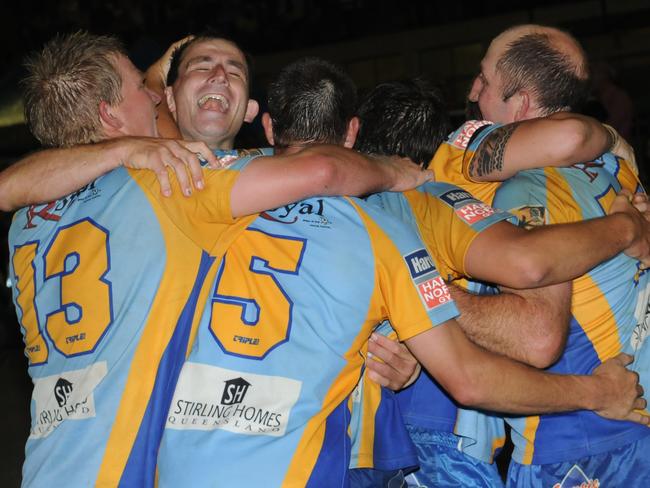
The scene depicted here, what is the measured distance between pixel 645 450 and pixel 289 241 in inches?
57.6

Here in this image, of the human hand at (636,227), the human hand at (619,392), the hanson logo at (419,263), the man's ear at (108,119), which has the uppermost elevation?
the man's ear at (108,119)

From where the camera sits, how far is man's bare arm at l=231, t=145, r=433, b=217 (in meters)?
2.36

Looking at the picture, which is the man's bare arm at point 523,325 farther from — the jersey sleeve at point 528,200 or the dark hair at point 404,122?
the dark hair at point 404,122

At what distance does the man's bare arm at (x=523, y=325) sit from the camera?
253 centimetres

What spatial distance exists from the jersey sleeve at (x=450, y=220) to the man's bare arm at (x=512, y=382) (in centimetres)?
27

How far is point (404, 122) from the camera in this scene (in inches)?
114

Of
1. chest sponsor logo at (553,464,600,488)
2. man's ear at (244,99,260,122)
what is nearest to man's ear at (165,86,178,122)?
man's ear at (244,99,260,122)

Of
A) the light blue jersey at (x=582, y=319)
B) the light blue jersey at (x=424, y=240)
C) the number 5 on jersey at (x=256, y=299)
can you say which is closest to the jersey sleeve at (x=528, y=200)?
the light blue jersey at (x=582, y=319)

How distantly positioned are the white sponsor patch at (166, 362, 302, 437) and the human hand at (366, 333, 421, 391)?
1.56 ft

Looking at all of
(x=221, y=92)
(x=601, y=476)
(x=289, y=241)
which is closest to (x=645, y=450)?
(x=601, y=476)

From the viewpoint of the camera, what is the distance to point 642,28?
14.1 metres

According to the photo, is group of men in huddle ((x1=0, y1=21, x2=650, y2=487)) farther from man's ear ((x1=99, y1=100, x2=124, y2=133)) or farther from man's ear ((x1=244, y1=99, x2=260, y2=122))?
man's ear ((x1=244, y1=99, x2=260, y2=122))

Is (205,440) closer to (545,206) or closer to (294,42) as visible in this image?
(545,206)

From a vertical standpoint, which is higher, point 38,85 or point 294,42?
point 38,85
